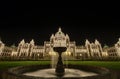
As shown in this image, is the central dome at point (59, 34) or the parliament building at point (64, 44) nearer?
the parliament building at point (64, 44)

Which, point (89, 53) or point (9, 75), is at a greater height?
point (89, 53)

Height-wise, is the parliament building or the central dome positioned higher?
the central dome

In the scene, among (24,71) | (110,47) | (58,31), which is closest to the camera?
(24,71)

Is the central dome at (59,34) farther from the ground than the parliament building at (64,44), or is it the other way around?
the central dome at (59,34)

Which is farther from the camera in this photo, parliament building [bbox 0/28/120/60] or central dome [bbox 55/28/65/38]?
central dome [bbox 55/28/65/38]

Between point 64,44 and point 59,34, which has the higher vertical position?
point 59,34

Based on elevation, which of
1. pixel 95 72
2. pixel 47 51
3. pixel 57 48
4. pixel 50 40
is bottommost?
pixel 95 72

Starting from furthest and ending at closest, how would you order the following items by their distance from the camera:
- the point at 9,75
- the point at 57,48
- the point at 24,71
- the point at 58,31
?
the point at 58,31 → the point at 24,71 → the point at 57,48 → the point at 9,75

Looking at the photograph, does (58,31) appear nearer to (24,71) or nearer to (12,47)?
(12,47)

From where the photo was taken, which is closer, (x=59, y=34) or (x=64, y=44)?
(x=64, y=44)

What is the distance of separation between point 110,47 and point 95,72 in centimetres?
5340

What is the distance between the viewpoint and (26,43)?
71.4 metres

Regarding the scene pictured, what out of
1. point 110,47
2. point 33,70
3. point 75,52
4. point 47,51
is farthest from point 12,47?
point 33,70

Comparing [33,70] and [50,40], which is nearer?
[33,70]
